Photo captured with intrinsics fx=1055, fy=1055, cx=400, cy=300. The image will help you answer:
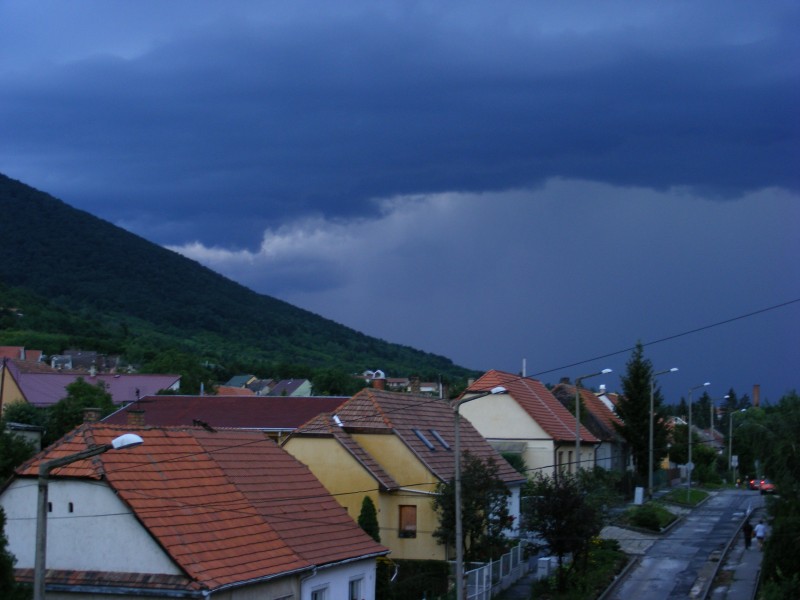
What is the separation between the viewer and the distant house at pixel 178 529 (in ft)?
78.3

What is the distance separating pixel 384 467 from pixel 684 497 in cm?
3337

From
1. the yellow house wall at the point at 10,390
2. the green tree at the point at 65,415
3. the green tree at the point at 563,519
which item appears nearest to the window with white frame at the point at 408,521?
the green tree at the point at 563,519

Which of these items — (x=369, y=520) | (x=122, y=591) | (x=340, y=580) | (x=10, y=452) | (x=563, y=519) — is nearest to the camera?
(x=122, y=591)

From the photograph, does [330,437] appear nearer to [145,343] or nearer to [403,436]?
[403,436]

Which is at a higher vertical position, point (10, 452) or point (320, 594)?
point (10, 452)

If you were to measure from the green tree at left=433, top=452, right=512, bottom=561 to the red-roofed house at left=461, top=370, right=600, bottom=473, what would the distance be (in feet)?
55.3

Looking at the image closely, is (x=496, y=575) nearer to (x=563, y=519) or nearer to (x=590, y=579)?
(x=590, y=579)

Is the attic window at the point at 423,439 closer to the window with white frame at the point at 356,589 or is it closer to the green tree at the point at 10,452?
the window with white frame at the point at 356,589

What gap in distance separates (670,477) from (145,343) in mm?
123920

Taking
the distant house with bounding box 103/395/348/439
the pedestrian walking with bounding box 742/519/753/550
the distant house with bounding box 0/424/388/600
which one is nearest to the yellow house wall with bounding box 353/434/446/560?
the distant house with bounding box 0/424/388/600

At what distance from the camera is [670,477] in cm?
8144

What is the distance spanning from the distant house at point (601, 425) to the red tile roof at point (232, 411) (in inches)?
640

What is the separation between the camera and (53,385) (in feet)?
283

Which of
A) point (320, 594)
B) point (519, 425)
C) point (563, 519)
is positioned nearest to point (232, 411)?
point (519, 425)
